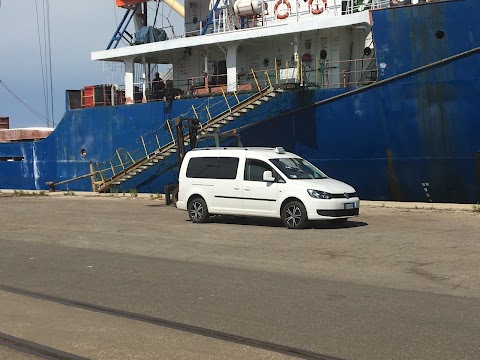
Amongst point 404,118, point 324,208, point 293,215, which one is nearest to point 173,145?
point 404,118

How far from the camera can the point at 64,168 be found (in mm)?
27672

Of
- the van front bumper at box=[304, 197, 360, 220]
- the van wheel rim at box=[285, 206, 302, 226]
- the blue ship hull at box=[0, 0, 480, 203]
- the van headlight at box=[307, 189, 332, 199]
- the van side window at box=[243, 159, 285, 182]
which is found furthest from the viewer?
the blue ship hull at box=[0, 0, 480, 203]

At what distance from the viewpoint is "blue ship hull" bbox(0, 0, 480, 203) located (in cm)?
1662

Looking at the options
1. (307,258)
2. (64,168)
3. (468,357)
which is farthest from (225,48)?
(468,357)

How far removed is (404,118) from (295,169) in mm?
4514

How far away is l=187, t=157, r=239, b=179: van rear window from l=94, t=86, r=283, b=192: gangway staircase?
16.9ft

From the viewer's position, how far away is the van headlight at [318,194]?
13484 mm

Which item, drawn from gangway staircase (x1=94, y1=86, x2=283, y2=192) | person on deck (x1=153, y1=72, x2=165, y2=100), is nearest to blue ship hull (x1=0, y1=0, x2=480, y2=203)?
gangway staircase (x1=94, y1=86, x2=283, y2=192)

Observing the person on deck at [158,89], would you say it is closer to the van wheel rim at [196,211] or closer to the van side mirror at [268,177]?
the van wheel rim at [196,211]

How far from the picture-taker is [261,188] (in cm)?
1433

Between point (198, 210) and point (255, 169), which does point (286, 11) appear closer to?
point (255, 169)

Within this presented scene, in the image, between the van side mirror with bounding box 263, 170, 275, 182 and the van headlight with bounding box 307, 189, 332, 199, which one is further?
the van side mirror with bounding box 263, 170, 275, 182

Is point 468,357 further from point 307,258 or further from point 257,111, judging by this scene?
point 257,111

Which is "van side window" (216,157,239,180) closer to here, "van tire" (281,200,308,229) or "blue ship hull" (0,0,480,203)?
"van tire" (281,200,308,229)
